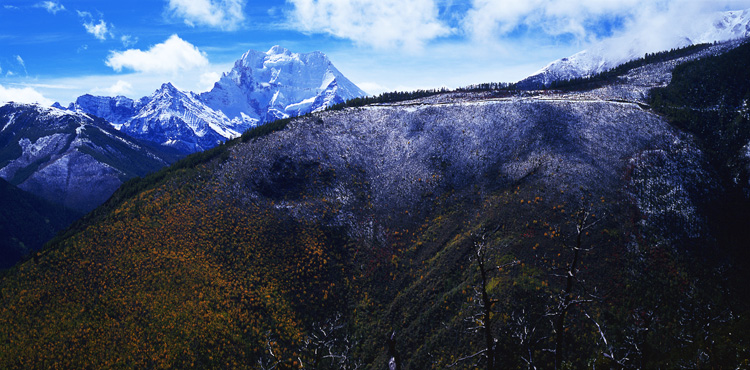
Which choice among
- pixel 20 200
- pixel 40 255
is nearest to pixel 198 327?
pixel 40 255

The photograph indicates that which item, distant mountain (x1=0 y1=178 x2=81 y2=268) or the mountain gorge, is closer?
the mountain gorge

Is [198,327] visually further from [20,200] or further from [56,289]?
[20,200]

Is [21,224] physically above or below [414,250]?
below

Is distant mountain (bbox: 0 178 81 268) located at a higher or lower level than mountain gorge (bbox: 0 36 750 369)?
lower

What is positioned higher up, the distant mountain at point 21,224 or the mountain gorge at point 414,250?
the mountain gorge at point 414,250

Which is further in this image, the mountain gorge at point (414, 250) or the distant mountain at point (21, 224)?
the distant mountain at point (21, 224)
